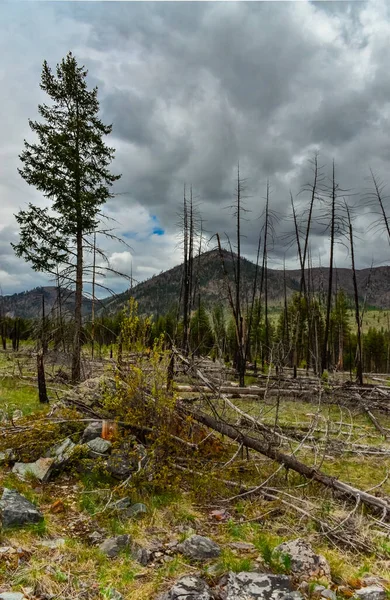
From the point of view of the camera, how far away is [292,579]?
3777 millimetres

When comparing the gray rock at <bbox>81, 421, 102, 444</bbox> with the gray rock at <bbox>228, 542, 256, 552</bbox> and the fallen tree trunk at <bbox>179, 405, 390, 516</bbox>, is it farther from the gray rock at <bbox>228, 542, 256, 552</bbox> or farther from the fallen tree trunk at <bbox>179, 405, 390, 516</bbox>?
the gray rock at <bbox>228, 542, 256, 552</bbox>

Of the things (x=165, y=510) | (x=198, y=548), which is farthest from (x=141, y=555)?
(x=165, y=510)

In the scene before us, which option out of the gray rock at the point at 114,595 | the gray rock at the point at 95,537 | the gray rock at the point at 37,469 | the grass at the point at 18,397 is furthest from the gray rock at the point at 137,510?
the grass at the point at 18,397

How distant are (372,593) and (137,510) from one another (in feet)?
10.1

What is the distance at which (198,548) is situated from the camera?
14.0 ft

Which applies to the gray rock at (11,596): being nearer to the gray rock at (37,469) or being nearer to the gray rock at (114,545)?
the gray rock at (114,545)

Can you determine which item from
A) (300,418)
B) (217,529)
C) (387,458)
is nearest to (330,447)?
(387,458)

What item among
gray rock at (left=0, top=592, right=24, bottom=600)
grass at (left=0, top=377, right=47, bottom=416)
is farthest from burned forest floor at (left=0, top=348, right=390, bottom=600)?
grass at (left=0, top=377, right=47, bottom=416)

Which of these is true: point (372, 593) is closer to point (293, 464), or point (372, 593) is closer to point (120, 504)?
point (293, 464)

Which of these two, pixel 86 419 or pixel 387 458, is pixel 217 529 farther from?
pixel 387 458

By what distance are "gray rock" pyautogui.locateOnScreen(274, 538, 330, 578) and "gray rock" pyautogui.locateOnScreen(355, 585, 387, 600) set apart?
381 millimetres

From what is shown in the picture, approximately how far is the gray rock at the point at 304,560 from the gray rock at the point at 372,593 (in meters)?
0.38

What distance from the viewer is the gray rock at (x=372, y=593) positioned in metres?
3.45

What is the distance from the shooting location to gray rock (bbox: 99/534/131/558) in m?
4.22
